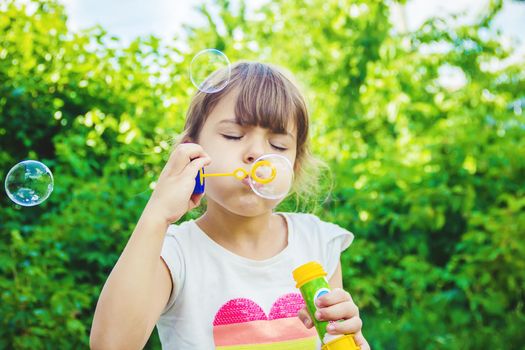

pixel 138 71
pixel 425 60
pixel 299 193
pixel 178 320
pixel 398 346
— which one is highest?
pixel 425 60

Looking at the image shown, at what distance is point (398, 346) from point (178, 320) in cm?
202

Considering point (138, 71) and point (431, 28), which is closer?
point (138, 71)

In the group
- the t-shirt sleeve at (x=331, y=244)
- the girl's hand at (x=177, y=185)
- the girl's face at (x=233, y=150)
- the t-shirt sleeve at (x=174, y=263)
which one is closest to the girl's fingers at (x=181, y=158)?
the girl's hand at (x=177, y=185)

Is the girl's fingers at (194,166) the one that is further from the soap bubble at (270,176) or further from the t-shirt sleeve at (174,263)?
the t-shirt sleeve at (174,263)

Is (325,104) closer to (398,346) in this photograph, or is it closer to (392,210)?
(392,210)

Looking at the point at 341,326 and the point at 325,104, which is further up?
the point at 325,104

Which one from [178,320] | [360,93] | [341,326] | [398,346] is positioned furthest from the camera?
[360,93]

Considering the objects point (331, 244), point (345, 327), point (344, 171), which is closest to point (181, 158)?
point (345, 327)

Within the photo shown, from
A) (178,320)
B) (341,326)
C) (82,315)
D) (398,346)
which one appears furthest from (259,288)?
(398,346)

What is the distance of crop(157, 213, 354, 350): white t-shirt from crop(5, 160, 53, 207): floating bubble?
0.57 m

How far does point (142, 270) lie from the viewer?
1.51 metres

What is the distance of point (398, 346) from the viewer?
3.47 metres

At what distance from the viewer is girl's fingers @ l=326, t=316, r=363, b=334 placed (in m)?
1.49

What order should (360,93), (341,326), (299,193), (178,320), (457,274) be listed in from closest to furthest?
(341,326) < (178,320) < (299,193) < (457,274) < (360,93)
